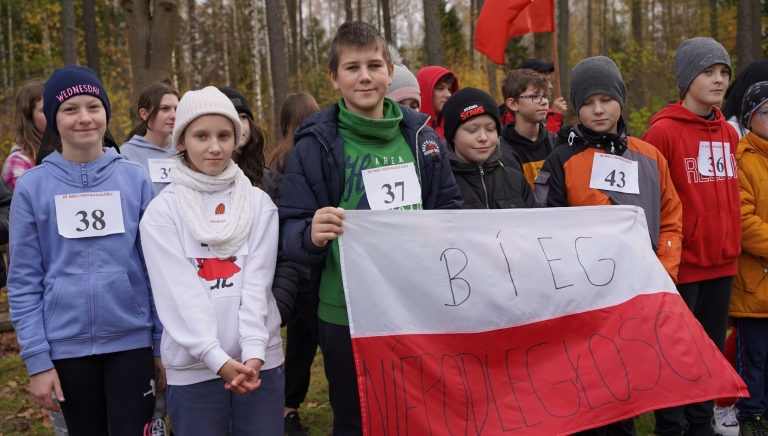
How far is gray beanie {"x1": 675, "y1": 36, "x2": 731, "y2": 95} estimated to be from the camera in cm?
437

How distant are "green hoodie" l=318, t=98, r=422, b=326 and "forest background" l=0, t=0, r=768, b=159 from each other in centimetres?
481

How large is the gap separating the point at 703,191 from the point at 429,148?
2051 millimetres

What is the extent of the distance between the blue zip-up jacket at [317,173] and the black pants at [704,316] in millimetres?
2065

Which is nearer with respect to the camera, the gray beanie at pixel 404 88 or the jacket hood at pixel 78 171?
the jacket hood at pixel 78 171

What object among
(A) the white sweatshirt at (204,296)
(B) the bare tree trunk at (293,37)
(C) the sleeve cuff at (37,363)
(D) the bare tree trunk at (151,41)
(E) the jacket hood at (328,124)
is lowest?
(C) the sleeve cuff at (37,363)

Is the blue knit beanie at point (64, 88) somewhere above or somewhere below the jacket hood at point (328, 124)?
above

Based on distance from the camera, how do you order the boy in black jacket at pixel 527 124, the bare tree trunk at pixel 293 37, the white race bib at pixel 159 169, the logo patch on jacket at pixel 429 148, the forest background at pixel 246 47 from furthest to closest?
the bare tree trunk at pixel 293 37 < the forest background at pixel 246 47 < the boy in black jacket at pixel 527 124 < the white race bib at pixel 159 169 < the logo patch on jacket at pixel 429 148

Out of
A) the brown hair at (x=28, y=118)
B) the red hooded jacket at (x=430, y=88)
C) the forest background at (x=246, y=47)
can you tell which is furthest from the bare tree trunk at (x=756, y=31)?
the brown hair at (x=28, y=118)

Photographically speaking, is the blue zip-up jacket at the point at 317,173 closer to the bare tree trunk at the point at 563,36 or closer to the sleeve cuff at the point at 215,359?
the sleeve cuff at the point at 215,359

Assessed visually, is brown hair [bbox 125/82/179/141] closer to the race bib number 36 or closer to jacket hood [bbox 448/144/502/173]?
the race bib number 36

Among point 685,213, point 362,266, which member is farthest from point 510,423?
point 685,213

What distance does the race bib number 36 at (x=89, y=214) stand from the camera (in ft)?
10.0

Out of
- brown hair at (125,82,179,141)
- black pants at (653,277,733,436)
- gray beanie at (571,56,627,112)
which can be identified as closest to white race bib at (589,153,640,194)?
gray beanie at (571,56,627,112)

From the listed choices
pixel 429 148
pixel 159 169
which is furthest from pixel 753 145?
pixel 159 169
